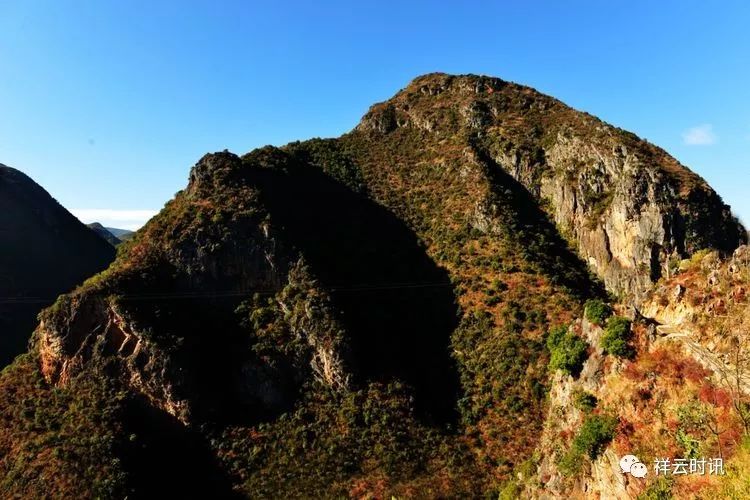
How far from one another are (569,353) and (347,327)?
88.8ft

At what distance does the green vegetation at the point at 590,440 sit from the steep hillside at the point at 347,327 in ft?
2.00

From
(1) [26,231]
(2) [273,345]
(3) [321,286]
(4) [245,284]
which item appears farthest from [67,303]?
(1) [26,231]

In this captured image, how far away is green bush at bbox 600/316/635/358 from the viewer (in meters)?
25.1

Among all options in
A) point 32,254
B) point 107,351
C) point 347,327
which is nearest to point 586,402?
point 347,327

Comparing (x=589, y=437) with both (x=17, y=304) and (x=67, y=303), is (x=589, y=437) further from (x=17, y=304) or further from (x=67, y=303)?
(x=17, y=304)

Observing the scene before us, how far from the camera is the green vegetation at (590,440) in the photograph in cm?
2347

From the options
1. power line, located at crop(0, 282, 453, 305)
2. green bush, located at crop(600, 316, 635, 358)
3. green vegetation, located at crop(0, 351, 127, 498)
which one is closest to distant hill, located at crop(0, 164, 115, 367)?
green vegetation, located at crop(0, 351, 127, 498)

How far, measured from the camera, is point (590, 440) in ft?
78.2

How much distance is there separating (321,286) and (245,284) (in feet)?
32.3

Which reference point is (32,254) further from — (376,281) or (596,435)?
(596,435)

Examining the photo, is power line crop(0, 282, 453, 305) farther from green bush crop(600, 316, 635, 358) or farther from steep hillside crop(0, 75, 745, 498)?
green bush crop(600, 316, 635, 358)

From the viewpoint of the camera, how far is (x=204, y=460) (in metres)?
42.5

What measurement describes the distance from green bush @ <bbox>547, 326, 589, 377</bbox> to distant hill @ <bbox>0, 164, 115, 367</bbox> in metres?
88.1

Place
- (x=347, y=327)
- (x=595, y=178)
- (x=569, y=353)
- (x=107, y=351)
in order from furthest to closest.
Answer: (x=595, y=178) < (x=347, y=327) < (x=107, y=351) < (x=569, y=353)
